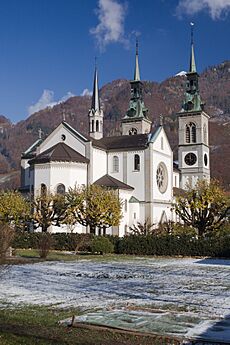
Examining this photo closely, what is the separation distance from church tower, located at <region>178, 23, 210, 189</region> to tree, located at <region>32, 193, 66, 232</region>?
96.1 feet

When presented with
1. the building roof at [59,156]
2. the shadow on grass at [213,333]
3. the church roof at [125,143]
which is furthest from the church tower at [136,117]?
the shadow on grass at [213,333]

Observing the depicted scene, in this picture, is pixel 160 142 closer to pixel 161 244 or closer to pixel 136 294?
pixel 161 244

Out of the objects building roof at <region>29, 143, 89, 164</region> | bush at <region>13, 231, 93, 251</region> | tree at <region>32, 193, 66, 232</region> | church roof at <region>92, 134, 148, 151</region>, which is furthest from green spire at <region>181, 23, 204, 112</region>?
bush at <region>13, 231, 93, 251</region>

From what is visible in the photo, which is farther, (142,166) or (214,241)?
(142,166)

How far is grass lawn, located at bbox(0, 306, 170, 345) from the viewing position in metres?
8.37

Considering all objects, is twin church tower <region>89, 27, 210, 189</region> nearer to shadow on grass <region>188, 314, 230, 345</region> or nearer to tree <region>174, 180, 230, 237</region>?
tree <region>174, 180, 230, 237</region>

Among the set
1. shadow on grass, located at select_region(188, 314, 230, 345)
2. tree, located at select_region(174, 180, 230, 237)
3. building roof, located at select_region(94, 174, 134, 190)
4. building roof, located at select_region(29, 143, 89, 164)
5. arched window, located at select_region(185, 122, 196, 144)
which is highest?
arched window, located at select_region(185, 122, 196, 144)

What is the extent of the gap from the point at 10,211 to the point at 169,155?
22.7 metres

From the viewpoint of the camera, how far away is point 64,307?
12.1m

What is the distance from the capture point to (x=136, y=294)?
14508 mm

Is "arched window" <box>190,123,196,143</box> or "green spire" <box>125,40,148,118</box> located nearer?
"arched window" <box>190,123,196,143</box>

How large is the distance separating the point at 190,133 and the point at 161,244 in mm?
38121

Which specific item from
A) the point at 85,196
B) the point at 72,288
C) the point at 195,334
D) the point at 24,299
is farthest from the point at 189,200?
the point at 195,334

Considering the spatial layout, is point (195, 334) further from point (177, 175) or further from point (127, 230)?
point (177, 175)
